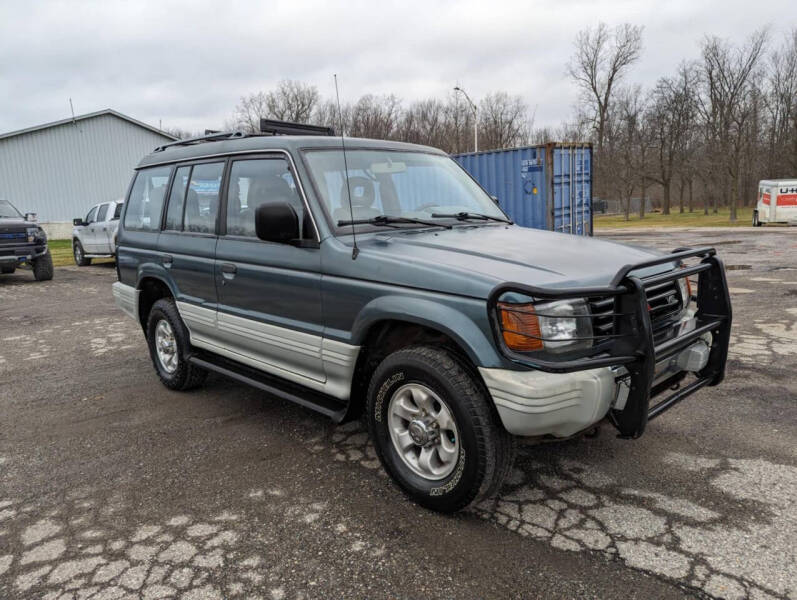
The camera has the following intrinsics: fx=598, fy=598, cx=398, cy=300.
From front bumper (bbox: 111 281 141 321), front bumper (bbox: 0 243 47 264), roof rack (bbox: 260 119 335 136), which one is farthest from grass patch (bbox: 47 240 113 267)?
roof rack (bbox: 260 119 335 136)

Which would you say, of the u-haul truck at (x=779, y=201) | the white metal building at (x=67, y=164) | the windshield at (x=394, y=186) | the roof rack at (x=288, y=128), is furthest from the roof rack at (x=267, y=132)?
the u-haul truck at (x=779, y=201)

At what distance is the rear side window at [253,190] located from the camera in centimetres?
380

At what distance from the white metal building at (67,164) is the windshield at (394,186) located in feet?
83.4

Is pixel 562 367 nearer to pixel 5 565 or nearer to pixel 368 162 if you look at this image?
pixel 368 162

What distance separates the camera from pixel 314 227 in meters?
3.55

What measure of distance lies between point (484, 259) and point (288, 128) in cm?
278

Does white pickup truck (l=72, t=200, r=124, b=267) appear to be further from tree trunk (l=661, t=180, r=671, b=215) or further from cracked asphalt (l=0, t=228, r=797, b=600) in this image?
tree trunk (l=661, t=180, r=671, b=215)

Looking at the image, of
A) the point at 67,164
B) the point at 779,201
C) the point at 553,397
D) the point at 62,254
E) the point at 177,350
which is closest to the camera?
the point at 553,397

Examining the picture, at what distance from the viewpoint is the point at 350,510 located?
312 cm

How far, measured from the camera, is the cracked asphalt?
2549 millimetres

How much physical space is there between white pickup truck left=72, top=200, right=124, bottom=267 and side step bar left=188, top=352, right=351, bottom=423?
40.3 ft

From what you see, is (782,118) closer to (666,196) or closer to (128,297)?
(666,196)

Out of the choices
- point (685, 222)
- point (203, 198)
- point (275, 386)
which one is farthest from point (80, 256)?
point (685, 222)

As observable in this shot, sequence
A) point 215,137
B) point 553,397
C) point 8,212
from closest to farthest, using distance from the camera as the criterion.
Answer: point 553,397 < point 215,137 < point 8,212
